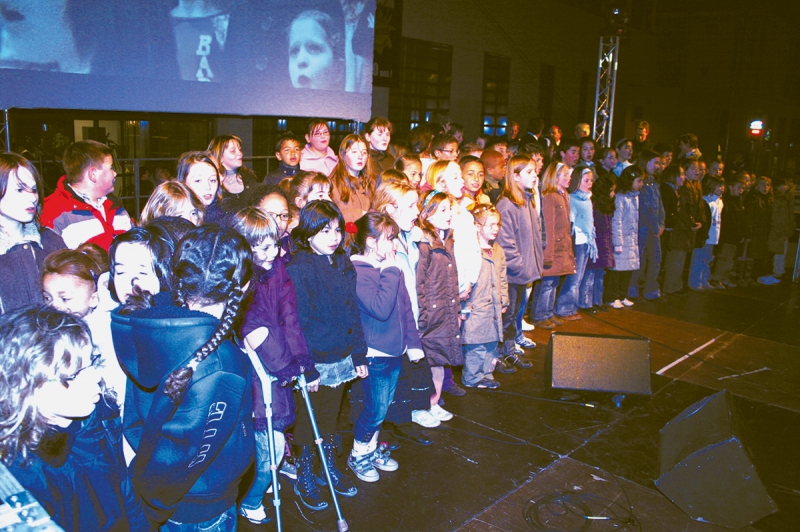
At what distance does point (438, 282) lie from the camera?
14.3ft

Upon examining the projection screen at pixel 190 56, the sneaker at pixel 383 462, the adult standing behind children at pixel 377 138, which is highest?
the projection screen at pixel 190 56

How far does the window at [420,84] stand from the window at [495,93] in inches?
66.8

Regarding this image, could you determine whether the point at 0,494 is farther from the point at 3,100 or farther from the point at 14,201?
the point at 3,100

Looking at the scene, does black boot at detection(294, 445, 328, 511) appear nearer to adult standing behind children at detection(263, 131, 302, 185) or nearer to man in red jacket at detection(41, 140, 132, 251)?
man in red jacket at detection(41, 140, 132, 251)

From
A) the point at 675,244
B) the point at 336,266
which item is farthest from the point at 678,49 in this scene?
the point at 336,266

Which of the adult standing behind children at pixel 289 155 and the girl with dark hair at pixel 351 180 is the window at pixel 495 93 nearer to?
the adult standing behind children at pixel 289 155

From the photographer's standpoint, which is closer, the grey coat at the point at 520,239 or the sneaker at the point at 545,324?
the grey coat at the point at 520,239

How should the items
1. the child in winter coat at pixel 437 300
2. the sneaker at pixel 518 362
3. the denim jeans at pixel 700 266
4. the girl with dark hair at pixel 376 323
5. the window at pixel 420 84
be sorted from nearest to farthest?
1. the girl with dark hair at pixel 376 323
2. the child in winter coat at pixel 437 300
3. the sneaker at pixel 518 362
4. the denim jeans at pixel 700 266
5. the window at pixel 420 84

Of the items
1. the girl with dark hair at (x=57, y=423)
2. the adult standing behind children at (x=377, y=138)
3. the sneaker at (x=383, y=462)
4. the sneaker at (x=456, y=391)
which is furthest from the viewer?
the adult standing behind children at (x=377, y=138)

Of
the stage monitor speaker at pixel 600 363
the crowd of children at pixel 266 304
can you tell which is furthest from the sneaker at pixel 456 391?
the stage monitor speaker at pixel 600 363

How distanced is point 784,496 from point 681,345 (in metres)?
2.82

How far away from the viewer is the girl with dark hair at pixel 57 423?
1.83 m

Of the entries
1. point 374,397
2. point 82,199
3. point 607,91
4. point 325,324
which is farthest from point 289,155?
point 607,91

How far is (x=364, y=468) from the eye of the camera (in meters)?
3.73
